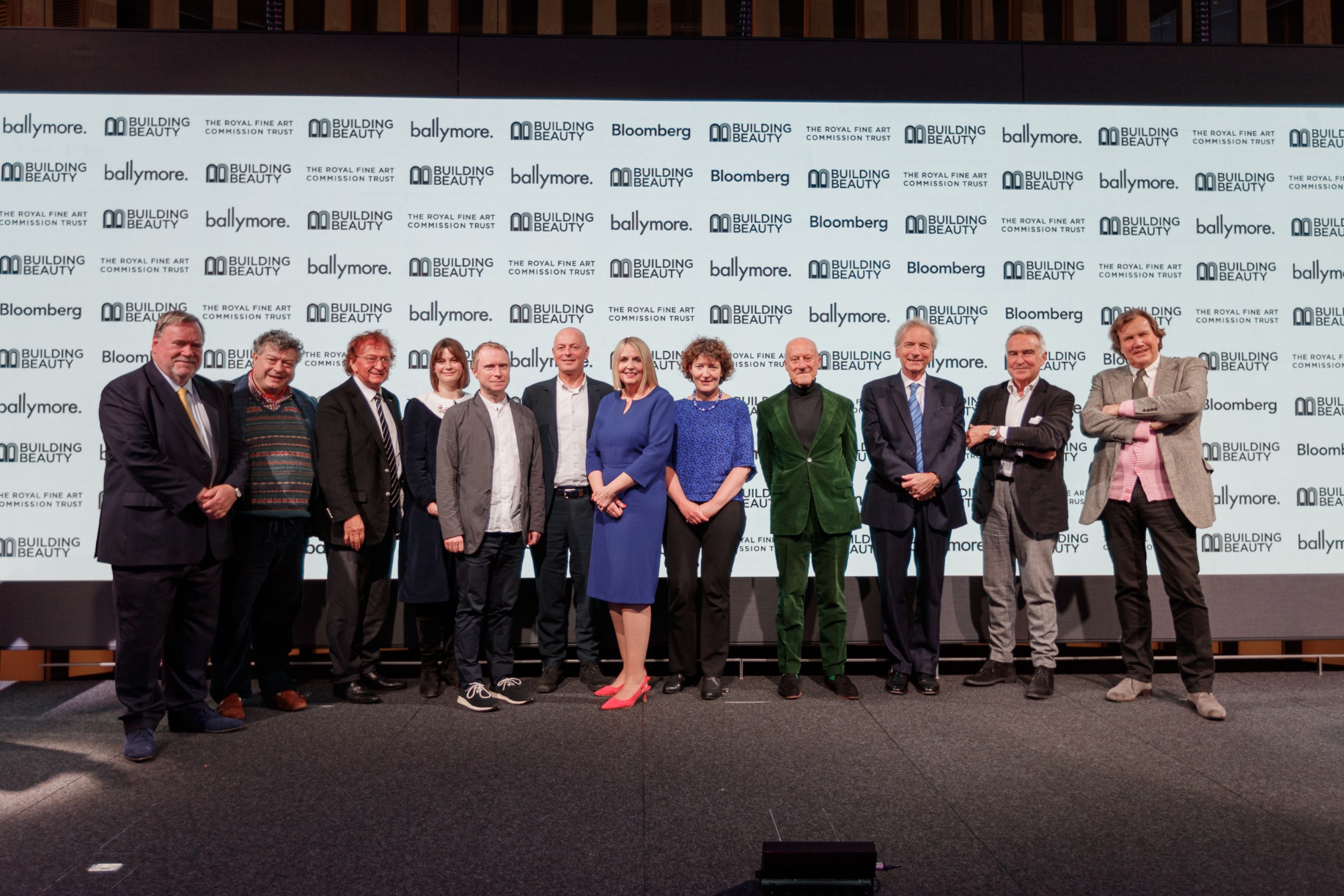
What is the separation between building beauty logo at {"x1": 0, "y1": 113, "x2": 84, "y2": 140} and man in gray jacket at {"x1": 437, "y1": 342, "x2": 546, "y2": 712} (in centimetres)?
255

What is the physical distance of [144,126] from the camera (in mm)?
4133

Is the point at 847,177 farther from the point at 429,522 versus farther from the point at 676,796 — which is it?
the point at 676,796

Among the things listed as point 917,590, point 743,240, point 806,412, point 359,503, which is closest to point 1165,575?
point 917,590

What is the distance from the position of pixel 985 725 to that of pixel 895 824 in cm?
112

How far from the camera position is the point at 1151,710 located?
3.42m

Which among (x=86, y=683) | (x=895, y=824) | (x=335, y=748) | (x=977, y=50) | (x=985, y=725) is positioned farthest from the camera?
(x=977, y=50)

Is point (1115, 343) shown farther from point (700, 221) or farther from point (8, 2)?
point (8, 2)

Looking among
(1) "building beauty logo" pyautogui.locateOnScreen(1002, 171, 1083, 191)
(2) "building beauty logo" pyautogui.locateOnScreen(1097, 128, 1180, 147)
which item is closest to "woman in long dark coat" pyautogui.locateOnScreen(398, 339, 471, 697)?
(1) "building beauty logo" pyautogui.locateOnScreen(1002, 171, 1083, 191)

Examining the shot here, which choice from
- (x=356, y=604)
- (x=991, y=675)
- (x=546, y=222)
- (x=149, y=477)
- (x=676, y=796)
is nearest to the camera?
(x=676, y=796)

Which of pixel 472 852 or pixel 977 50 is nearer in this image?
pixel 472 852

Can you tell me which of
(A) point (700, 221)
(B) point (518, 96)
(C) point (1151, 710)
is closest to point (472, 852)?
(C) point (1151, 710)

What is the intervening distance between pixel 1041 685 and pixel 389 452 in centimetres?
301

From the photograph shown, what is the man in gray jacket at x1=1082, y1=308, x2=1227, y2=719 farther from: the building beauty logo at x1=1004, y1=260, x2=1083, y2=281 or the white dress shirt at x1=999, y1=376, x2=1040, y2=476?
the building beauty logo at x1=1004, y1=260, x2=1083, y2=281

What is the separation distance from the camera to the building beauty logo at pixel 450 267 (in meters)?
4.16
